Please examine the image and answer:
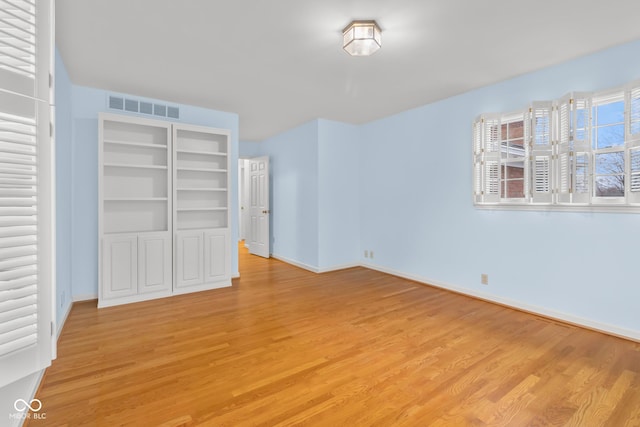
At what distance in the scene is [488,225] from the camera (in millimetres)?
3824

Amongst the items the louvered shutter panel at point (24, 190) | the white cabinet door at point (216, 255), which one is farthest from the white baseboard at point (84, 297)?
the louvered shutter panel at point (24, 190)

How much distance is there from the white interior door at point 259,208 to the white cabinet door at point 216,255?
6.97 feet

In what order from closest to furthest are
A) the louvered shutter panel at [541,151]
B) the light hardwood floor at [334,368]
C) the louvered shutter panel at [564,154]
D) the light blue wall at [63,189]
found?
the light hardwood floor at [334,368] → the light blue wall at [63,189] → the louvered shutter panel at [564,154] → the louvered shutter panel at [541,151]

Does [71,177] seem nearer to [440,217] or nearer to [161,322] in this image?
[161,322]

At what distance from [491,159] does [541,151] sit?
1.78 ft

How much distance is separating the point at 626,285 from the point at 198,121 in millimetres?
5663

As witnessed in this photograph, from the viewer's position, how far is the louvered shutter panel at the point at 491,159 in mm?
3703

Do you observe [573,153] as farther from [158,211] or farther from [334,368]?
[158,211]

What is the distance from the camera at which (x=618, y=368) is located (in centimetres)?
228

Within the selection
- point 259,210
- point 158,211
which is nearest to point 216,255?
point 158,211

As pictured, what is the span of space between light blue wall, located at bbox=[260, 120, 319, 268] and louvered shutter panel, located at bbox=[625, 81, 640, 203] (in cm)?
394

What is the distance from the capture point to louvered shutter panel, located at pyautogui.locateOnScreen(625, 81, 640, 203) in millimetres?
2688

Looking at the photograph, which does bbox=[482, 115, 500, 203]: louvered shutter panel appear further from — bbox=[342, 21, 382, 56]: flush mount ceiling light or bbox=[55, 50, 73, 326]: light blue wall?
bbox=[55, 50, 73, 326]: light blue wall

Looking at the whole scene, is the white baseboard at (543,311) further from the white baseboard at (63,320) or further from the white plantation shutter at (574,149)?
the white baseboard at (63,320)
